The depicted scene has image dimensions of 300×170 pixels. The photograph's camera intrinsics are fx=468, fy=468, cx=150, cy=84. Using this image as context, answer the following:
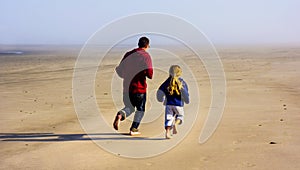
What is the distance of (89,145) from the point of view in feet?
29.5

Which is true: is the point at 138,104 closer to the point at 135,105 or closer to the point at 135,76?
the point at 135,105

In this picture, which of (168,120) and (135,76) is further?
(135,76)

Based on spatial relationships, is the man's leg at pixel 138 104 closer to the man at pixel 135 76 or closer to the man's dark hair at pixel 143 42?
the man at pixel 135 76

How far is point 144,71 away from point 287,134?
3.17 m

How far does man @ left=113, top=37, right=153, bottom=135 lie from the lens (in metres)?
9.30

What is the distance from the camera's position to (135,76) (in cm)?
948

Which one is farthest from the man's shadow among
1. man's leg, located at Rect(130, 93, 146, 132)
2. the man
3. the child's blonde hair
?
the child's blonde hair

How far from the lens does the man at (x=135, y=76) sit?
930cm

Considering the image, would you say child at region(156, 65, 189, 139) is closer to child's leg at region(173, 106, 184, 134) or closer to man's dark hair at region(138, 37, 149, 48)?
child's leg at region(173, 106, 184, 134)

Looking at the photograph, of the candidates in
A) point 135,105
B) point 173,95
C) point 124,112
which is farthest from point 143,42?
point 124,112

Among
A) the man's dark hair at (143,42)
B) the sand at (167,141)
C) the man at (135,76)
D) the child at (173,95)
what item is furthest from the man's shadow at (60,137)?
the man's dark hair at (143,42)

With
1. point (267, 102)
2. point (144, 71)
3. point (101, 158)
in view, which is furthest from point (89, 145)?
point (267, 102)

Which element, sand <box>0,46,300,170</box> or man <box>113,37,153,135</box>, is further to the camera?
man <box>113,37,153,135</box>

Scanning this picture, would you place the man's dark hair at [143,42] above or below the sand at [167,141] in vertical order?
above
